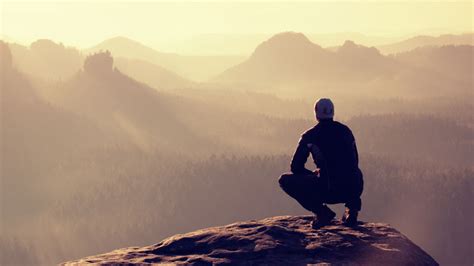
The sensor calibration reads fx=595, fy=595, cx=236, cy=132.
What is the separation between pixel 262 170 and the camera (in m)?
194

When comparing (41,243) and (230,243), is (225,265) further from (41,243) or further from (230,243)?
(41,243)

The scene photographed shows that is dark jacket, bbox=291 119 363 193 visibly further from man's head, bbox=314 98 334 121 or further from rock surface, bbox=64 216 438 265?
rock surface, bbox=64 216 438 265

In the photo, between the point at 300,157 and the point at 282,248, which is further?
the point at 300,157

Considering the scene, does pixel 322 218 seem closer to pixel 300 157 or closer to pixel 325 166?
pixel 325 166

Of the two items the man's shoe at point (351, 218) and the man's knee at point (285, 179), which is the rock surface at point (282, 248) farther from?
the man's knee at point (285, 179)

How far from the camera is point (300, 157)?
15055 millimetres

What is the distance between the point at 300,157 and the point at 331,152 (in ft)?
2.58

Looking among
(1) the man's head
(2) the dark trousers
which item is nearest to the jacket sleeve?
(2) the dark trousers

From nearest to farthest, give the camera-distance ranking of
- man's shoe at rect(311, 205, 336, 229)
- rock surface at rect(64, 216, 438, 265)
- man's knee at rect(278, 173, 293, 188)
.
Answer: rock surface at rect(64, 216, 438, 265)
man's knee at rect(278, 173, 293, 188)
man's shoe at rect(311, 205, 336, 229)

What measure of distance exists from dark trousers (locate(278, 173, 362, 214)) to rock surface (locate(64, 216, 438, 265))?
694 millimetres

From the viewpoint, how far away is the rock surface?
45.1 ft

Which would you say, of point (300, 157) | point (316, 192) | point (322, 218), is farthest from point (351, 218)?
point (300, 157)

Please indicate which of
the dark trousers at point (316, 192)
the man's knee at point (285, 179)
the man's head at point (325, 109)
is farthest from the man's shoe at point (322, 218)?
the man's head at point (325, 109)

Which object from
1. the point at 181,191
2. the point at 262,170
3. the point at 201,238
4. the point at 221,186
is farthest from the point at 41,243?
the point at 201,238
